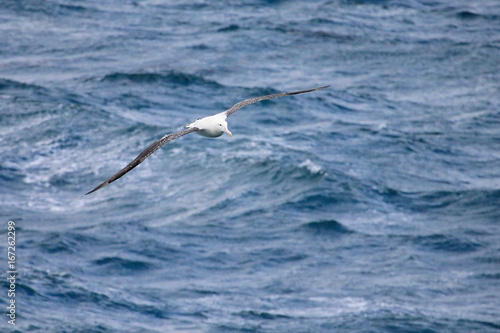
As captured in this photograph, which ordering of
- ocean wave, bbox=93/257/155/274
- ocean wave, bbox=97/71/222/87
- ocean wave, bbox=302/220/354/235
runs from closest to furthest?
ocean wave, bbox=93/257/155/274, ocean wave, bbox=302/220/354/235, ocean wave, bbox=97/71/222/87

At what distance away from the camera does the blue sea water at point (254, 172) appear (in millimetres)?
20125

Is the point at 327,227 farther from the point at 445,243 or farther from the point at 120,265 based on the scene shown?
the point at 120,265

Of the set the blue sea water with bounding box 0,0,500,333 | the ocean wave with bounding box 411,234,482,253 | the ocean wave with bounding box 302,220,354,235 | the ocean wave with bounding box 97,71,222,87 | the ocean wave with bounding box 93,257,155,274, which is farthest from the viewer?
the ocean wave with bounding box 97,71,222,87

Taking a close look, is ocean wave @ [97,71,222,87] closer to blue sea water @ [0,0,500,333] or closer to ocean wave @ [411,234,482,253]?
blue sea water @ [0,0,500,333]

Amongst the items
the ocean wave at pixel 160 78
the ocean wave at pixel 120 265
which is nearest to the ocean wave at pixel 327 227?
the ocean wave at pixel 120 265

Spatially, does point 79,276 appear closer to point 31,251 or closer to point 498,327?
point 31,251

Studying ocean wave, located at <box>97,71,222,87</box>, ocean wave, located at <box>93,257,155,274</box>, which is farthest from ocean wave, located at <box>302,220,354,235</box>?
ocean wave, located at <box>97,71,222,87</box>

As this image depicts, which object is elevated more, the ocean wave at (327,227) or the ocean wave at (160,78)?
the ocean wave at (160,78)

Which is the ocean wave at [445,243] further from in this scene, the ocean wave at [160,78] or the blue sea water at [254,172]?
the ocean wave at [160,78]

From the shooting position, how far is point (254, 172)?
25891mm

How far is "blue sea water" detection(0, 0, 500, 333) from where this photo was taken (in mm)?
20125

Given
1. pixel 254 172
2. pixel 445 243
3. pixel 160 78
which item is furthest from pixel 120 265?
pixel 160 78

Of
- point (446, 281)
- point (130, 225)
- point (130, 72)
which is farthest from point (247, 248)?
point (130, 72)

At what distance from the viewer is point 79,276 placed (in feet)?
67.5
